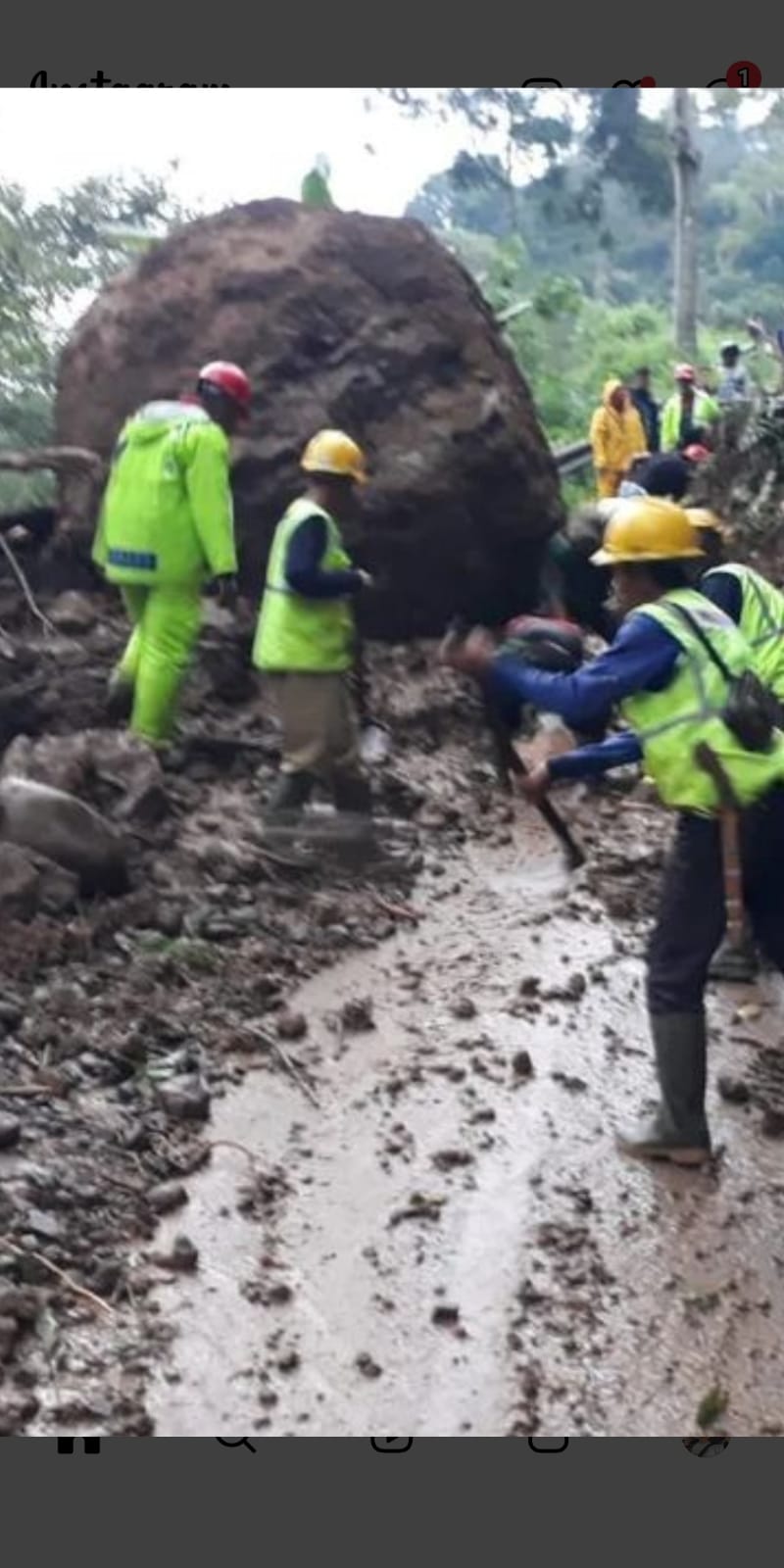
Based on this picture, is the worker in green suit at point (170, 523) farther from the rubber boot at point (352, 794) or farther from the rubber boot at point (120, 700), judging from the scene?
the rubber boot at point (352, 794)

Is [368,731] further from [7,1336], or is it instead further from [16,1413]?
[16,1413]

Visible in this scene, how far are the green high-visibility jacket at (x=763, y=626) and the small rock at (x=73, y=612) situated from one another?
4.05 meters

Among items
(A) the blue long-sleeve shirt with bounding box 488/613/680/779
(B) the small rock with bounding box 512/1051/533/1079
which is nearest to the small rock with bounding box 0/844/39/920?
(B) the small rock with bounding box 512/1051/533/1079

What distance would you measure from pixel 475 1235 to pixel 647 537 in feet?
5.94

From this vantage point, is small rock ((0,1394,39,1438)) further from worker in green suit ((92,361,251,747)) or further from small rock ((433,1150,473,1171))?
worker in green suit ((92,361,251,747))

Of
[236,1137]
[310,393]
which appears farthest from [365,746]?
[236,1137]

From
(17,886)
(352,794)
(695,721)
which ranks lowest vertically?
(352,794)

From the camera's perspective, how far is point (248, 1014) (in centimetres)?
627

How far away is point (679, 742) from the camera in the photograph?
17.0 feet

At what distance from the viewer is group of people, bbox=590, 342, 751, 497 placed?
13625mm

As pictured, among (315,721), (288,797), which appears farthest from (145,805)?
(315,721)

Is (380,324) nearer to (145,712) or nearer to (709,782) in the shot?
(145,712)

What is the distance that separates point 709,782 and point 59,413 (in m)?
6.28

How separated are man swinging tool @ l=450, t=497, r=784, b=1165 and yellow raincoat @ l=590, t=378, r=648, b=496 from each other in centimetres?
839
